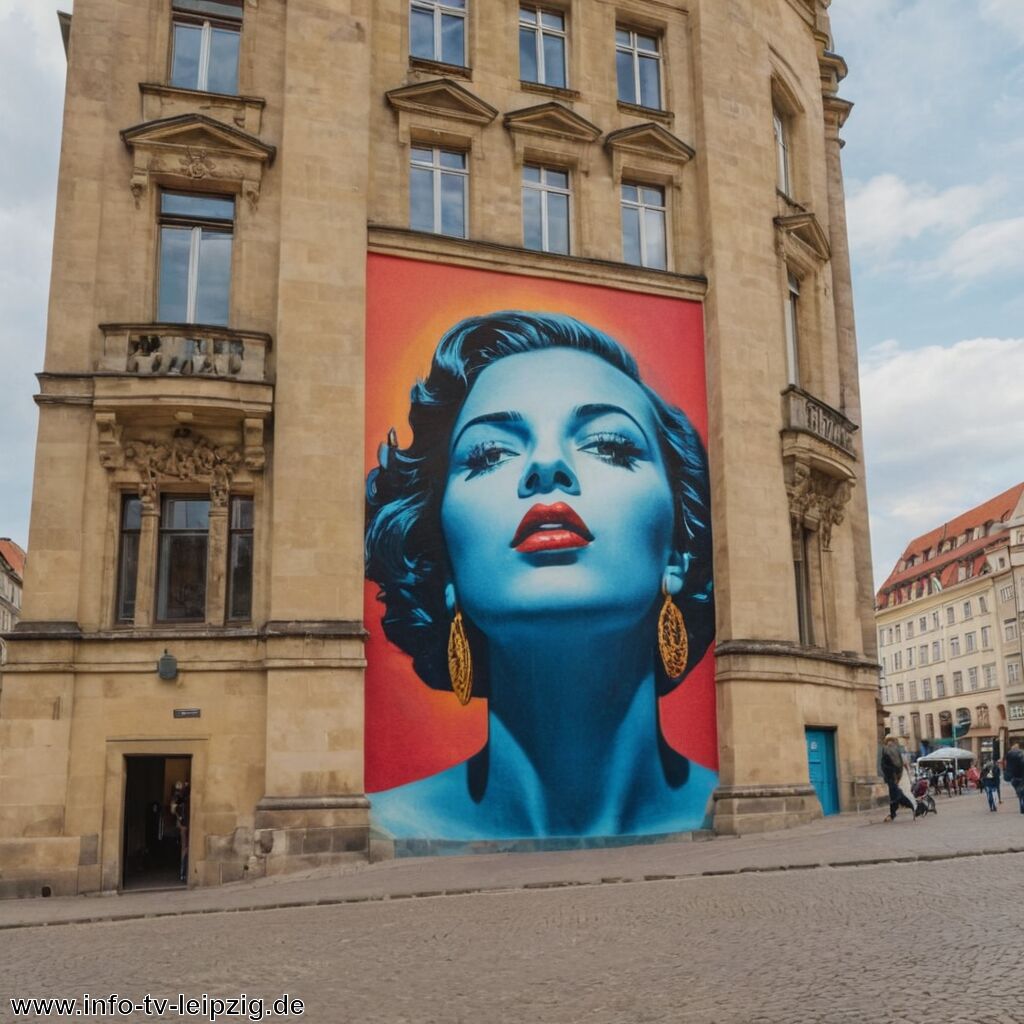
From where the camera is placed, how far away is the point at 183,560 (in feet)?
71.8

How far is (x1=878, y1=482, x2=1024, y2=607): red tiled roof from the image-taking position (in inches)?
3745

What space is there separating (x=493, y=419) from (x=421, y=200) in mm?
5339

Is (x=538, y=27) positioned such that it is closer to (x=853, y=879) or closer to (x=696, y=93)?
(x=696, y=93)

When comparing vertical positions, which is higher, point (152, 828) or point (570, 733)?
point (570, 733)

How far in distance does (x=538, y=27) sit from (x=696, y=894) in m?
20.6

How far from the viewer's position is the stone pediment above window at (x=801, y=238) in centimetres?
2878

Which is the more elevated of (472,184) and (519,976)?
(472,184)

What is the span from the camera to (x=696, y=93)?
92.0ft

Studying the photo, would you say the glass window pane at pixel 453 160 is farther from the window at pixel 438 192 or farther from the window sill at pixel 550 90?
the window sill at pixel 550 90

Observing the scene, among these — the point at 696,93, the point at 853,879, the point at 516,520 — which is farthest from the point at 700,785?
the point at 696,93

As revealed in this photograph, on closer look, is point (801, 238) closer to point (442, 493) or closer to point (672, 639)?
point (672, 639)

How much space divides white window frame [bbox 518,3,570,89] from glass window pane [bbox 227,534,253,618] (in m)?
12.9

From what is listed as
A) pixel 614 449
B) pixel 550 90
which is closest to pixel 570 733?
pixel 614 449

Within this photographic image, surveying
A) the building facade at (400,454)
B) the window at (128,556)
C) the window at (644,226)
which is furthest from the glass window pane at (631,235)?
the window at (128,556)
